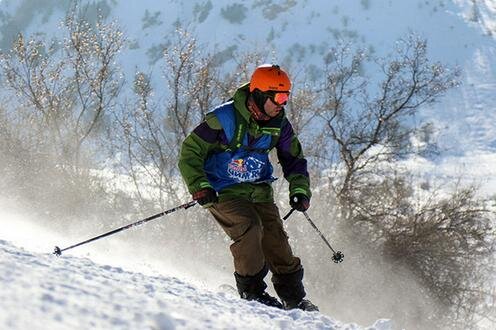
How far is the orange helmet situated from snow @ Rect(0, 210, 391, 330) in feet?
5.94

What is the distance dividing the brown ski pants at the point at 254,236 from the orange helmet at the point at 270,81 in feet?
3.21

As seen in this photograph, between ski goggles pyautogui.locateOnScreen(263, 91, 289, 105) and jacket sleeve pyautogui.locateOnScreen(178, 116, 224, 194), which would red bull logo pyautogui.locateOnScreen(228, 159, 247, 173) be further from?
ski goggles pyautogui.locateOnScreen(263, 91, 289, 105)

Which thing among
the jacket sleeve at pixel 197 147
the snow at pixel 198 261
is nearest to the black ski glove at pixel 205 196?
the jacket sleeve at pixel 197 147

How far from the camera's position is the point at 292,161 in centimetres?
549

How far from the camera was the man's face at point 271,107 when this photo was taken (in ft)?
15.9

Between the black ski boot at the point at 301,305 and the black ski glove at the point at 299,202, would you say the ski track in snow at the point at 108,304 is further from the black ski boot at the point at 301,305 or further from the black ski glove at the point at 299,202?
the black ski glove at the point at 299,202

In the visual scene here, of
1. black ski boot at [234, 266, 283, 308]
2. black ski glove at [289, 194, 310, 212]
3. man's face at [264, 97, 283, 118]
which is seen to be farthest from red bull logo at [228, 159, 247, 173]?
black ski boot at [234, 266, 283, 308]

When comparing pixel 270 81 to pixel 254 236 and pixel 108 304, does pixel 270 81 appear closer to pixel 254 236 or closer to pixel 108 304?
pixel 254 236

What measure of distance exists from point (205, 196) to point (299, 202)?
0.99m

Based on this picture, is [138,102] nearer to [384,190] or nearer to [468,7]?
[384,190]

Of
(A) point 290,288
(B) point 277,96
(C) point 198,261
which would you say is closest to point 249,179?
(B) point 277,96

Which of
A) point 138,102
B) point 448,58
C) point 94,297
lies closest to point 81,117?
point 138,102

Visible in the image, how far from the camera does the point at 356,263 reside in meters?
20.5

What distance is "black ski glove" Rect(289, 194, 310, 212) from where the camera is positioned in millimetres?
5207
